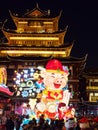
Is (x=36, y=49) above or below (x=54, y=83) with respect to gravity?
below

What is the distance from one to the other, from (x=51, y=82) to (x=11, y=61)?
1353 inches

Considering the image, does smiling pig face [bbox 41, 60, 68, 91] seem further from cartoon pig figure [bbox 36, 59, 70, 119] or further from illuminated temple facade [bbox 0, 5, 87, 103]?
illuminated temple facade [bbox 0, 5, 87, 103]

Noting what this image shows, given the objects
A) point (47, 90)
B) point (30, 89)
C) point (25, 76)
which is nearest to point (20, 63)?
point (25, 76)

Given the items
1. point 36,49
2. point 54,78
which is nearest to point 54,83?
point 54,78

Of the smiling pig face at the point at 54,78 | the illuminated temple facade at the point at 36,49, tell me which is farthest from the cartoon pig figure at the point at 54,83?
the illuminated temple facade at the point at 36,49

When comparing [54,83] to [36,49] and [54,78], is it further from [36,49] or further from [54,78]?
[36,49]

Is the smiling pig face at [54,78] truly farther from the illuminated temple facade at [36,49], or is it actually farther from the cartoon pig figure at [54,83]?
the illuminated temple facade at [36,49]

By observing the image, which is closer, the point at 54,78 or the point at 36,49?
the point at 54,78

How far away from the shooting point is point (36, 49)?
54.8 m

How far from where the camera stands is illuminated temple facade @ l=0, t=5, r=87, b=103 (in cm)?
5372

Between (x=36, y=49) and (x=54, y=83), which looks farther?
(x=36, y=49)

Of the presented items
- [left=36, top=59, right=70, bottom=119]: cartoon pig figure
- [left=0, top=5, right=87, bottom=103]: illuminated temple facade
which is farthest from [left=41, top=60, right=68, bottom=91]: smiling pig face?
[left=0, top=5, right=87, bottom=103]: illuminated temple facade

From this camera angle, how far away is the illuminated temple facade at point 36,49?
176 ft

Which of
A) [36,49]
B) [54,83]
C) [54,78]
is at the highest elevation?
[54,78]
